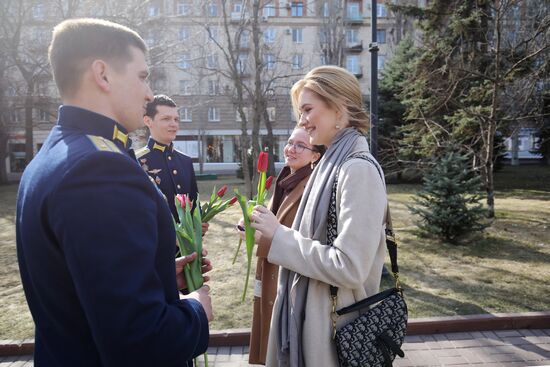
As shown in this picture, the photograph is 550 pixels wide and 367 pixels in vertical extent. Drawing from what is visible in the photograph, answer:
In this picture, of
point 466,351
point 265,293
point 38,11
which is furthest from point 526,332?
point 38,11

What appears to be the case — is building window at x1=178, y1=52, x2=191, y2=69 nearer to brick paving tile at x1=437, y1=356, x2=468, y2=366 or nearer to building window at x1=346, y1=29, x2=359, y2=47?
brick paving tile at x1=437, y1=356, x2=468, y2=366

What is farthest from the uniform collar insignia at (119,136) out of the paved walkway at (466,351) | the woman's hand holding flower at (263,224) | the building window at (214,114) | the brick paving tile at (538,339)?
the building window at (214,114)

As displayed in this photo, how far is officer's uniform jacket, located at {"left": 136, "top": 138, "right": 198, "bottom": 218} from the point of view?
3.54 meters

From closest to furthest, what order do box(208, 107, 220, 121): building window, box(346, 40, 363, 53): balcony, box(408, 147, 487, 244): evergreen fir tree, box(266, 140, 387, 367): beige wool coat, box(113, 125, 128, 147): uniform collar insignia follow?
box(113, 125, 128, 147): uniform collar insignia → box(266, 140, 387, 367): beige wool coat → box(408, 147, 487, 244): evergreen fir tree → box(346, 40, 363, 53): balcony → box(208, 107, 220, 121): building window

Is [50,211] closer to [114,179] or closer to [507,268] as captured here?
[114,179]

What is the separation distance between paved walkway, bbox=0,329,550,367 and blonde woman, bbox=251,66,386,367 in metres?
1.95

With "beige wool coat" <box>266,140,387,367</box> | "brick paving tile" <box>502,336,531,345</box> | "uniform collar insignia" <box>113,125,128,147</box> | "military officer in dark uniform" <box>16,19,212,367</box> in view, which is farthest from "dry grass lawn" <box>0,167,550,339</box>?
"uniform collar insignia" <box>113,125,128,147</box>

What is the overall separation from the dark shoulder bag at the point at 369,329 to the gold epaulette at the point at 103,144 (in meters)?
1.03

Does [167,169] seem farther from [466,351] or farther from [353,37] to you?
[353,37]

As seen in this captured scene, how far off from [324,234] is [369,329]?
462 millimetres

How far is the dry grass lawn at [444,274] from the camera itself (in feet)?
15.2

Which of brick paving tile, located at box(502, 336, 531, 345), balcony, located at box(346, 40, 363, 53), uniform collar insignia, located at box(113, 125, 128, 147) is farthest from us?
balcony, located at box(346, 40, 363, 53)

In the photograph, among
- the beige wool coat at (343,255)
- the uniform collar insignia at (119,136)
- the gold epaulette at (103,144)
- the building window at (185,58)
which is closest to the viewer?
the gold epaulette at (103,144)

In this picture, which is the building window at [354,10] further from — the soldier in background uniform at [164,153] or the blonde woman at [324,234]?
the blonde woman at [324,234]
